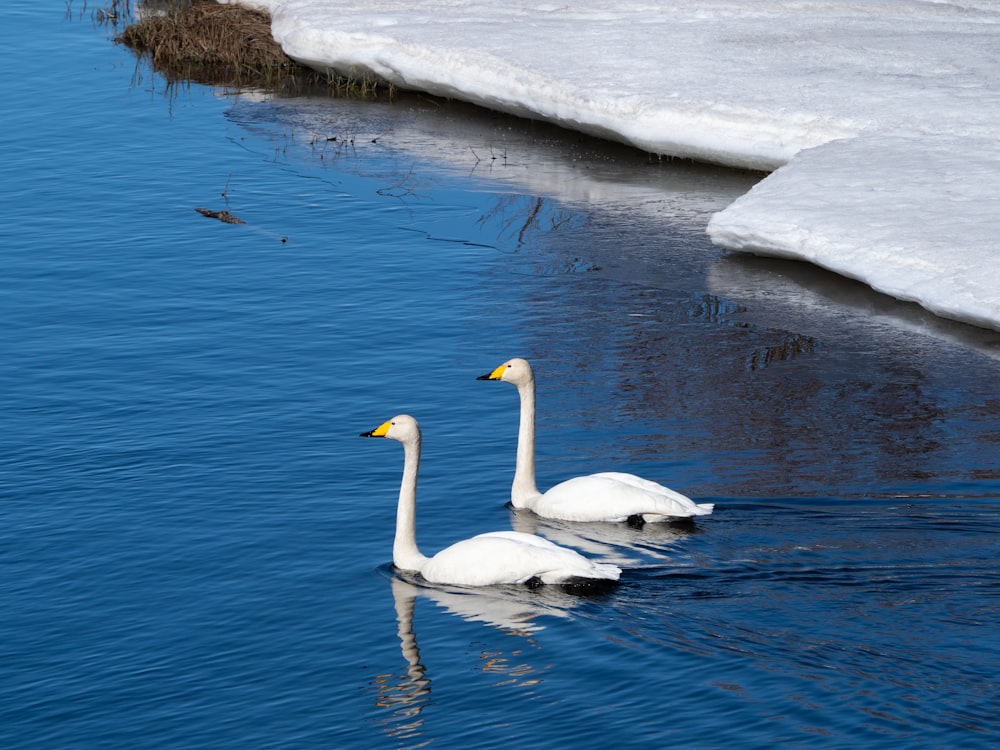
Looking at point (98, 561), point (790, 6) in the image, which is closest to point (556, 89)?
point (790, 6)

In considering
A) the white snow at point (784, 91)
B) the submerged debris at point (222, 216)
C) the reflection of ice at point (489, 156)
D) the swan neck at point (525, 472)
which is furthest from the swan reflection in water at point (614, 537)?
the submerged debris at point (222, 216)

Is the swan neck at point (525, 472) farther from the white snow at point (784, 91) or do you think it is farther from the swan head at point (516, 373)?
the white snow at point (784, 91)

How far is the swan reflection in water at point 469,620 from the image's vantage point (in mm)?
9242

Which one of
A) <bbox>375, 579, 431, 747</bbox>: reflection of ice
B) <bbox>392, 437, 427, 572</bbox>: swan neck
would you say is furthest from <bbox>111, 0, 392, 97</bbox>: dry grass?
<bbox>375, 579, 431, 747</bbox>: reflection of ice

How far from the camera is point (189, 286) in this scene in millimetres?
17359

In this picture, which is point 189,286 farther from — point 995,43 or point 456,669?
point 995,43

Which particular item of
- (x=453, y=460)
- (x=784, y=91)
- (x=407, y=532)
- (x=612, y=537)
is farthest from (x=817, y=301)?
(x=407, y=532)

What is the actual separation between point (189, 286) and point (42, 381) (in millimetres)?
2938

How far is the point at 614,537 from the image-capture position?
1137cm

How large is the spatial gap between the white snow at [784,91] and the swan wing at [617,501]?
5.36m

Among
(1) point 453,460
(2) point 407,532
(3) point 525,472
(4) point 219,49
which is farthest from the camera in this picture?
(4) point 219,49

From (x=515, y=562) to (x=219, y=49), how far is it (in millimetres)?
19989

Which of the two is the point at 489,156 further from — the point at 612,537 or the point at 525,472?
the point at 612,537

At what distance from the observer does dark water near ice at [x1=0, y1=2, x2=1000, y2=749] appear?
9.23 meters
